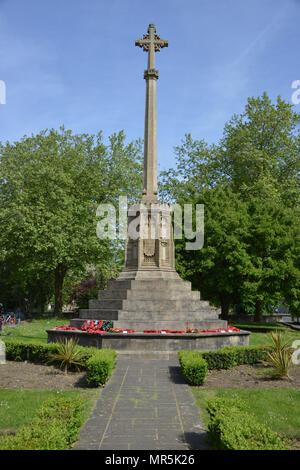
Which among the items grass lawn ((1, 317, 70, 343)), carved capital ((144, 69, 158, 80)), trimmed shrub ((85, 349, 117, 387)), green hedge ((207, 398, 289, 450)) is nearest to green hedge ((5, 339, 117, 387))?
trimmed shrub ((85, 349, 117, 387))

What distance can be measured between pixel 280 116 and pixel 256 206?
43.6ft

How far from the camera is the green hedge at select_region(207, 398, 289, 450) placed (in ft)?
16.3

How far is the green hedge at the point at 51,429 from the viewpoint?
4844 millimetres

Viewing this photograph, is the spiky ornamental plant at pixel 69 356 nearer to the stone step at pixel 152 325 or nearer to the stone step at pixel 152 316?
the stone step at pixel 152 325

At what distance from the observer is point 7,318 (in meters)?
33.2

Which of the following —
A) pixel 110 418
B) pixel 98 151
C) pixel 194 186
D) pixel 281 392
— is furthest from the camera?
pixel 194 186

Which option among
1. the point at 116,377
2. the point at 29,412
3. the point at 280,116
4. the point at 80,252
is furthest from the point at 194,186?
the point at 29,412

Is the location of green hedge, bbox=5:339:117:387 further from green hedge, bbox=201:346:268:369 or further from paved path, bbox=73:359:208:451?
green hedge, bbox=201:346:268:369

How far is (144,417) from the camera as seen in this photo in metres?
7.40

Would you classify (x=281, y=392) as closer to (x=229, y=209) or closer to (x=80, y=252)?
(x=229, y=209)

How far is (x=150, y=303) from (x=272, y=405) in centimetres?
891

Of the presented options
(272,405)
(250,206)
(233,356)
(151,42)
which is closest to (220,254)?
(250,206)

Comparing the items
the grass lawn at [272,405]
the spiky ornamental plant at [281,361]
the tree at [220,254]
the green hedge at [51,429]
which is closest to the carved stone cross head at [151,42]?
the tree at [220,254]

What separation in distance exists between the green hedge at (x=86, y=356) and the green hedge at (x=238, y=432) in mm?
4177
